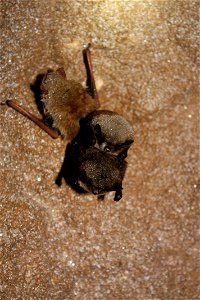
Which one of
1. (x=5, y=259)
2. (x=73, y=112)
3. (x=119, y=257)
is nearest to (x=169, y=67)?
(x=73, y=112)

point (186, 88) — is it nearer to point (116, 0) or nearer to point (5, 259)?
point (116, 0)

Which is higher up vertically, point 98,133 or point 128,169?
point 98,133

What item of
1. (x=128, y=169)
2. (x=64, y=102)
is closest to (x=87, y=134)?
(x=64, y=102)

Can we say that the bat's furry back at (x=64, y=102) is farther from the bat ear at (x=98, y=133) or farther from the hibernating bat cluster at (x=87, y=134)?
the bat ear at (x=98, y=133)

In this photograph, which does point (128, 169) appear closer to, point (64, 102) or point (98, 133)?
point (98, 133)

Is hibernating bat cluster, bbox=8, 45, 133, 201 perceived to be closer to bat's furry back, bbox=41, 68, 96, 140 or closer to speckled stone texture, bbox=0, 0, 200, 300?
bat's furry back, bbox=41, 68, 96, 140

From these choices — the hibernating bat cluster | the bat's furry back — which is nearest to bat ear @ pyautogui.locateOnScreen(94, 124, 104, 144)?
the hibernating bat cluster
